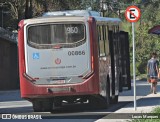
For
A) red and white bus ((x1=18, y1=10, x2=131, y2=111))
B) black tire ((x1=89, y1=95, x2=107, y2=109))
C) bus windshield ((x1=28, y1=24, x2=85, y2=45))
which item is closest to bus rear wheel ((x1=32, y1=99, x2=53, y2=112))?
red and white bus ((x1=18, y1=10, x2=131, y2=111))

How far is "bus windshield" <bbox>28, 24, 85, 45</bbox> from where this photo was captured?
18094 millimetres

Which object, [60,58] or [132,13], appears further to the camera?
[60,58]

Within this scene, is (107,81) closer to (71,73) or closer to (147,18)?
(71,73)

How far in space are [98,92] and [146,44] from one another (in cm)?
4278

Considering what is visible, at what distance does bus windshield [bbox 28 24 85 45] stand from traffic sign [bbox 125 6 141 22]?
1550 millimetres

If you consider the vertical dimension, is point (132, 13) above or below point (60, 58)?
above

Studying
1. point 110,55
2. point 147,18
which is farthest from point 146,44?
point 110,55

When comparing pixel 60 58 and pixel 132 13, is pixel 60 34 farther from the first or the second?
pixel 132 13

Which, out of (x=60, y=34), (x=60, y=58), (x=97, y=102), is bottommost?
(x=97, y=102)

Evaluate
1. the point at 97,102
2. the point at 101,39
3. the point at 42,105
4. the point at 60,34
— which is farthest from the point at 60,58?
the point at 97,102

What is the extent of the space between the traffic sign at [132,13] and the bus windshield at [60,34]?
5.09 feet

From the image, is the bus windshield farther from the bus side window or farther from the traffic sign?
the traffic sign

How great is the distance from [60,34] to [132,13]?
241 centimetres

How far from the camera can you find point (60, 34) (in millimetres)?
18141
